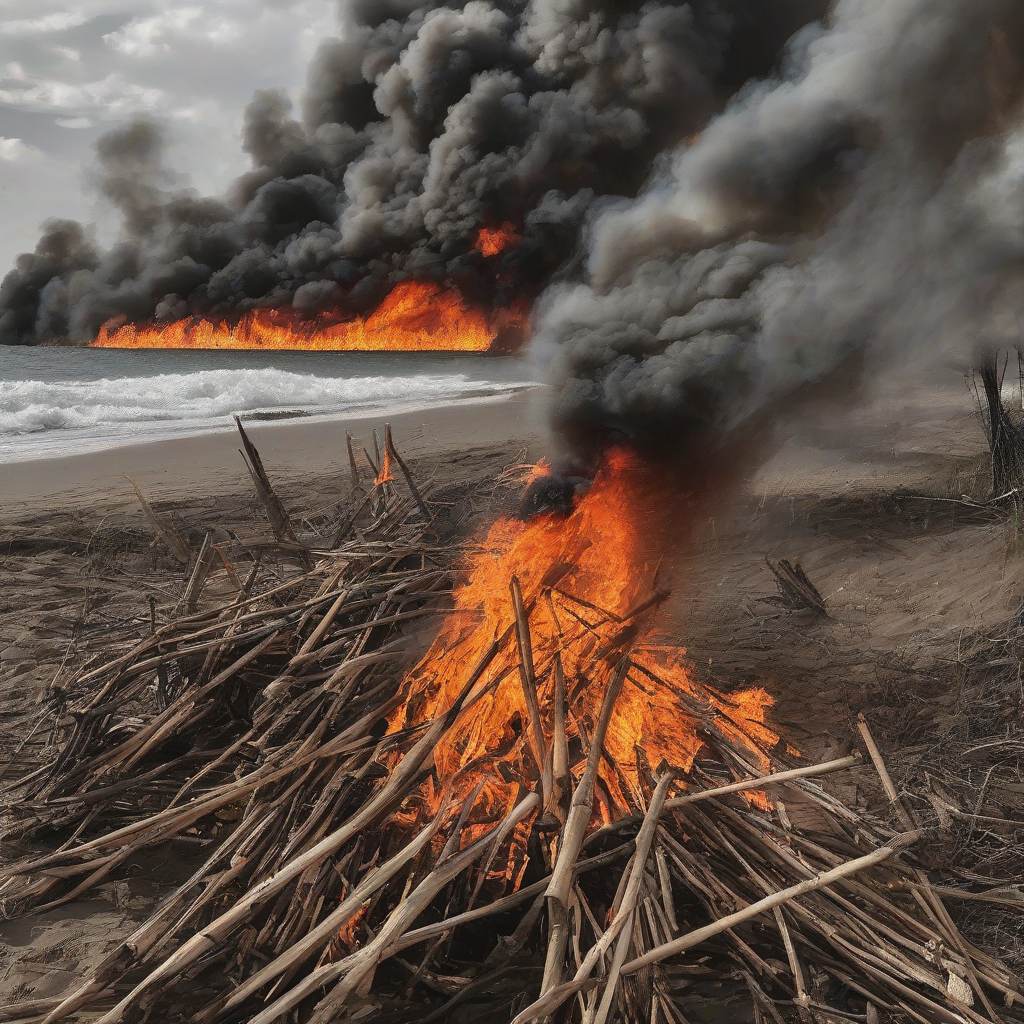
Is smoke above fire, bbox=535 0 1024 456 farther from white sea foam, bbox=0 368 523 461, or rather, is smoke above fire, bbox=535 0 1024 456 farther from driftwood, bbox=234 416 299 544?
white sea foam, bbox=0 368 523 461

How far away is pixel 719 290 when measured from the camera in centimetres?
376

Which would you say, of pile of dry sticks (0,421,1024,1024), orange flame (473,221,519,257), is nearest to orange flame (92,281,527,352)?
orange flame (473,221,519,257)

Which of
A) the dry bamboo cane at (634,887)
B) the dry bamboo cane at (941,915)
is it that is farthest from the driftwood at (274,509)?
the dry bamboo cane at (941,915)

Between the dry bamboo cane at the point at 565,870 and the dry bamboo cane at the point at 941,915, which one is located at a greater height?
the dry bamboo cane at the point at 565,870

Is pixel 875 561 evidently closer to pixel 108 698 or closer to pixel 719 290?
pixel 719 290

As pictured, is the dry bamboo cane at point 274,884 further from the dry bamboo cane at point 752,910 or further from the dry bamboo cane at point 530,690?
the dry bamboo cane at point 752,910

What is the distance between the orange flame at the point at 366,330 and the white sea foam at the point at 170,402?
2991cm

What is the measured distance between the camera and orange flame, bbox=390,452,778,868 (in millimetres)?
2973

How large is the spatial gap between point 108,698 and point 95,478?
7.86m

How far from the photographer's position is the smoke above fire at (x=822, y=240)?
352 cm

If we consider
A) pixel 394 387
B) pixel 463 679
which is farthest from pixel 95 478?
pixel 394 387

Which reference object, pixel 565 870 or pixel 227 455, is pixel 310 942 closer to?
pixel 565 870

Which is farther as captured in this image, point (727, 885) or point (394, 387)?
point (394, 387)

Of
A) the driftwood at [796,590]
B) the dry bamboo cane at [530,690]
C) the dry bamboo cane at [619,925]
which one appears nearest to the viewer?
the dry bamboo cane at [619,925]
